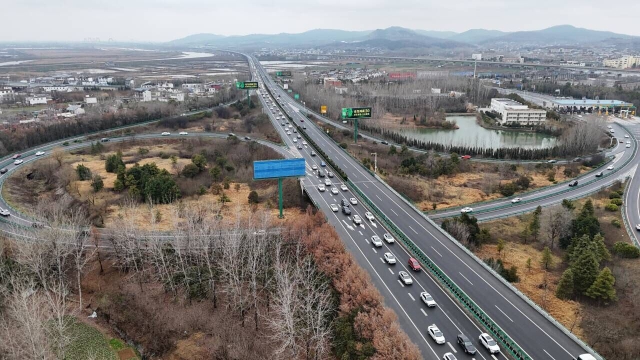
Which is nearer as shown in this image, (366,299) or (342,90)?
(366,299)

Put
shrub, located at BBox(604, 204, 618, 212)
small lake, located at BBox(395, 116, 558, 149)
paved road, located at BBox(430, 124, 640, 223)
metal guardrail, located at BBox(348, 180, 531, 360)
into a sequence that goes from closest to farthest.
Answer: metal guardrail, located at BBox(348, 180, 531, 360) < paved road, located at BBox(430, 124, 640, 223) < shrub, located at BBox(604, 204, 618, 212) < small lake, located at BBox(395, 116, 558, 149)

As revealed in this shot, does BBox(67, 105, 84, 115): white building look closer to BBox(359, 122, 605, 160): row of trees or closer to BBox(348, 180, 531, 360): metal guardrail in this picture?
BBox(359, 122, 605, 160): row of trees

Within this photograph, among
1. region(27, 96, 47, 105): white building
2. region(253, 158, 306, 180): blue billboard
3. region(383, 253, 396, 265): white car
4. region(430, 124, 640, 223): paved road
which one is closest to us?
region(383, 253, 396, 265): white car

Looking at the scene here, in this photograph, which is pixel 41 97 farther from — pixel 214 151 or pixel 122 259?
pixel 122 259

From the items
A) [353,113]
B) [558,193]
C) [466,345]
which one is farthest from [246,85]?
[466,345]

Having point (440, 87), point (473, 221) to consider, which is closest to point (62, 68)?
point (440, 87)

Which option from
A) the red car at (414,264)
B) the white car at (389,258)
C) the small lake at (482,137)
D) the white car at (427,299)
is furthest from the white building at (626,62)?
the white car at (427,299)

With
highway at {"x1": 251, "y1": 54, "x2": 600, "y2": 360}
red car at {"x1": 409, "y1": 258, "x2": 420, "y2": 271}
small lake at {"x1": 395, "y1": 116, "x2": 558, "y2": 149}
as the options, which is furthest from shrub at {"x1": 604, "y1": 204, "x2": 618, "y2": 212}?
small lake at {"x1": 395, "y1": 116, "x2": 558, "y2": 149}
